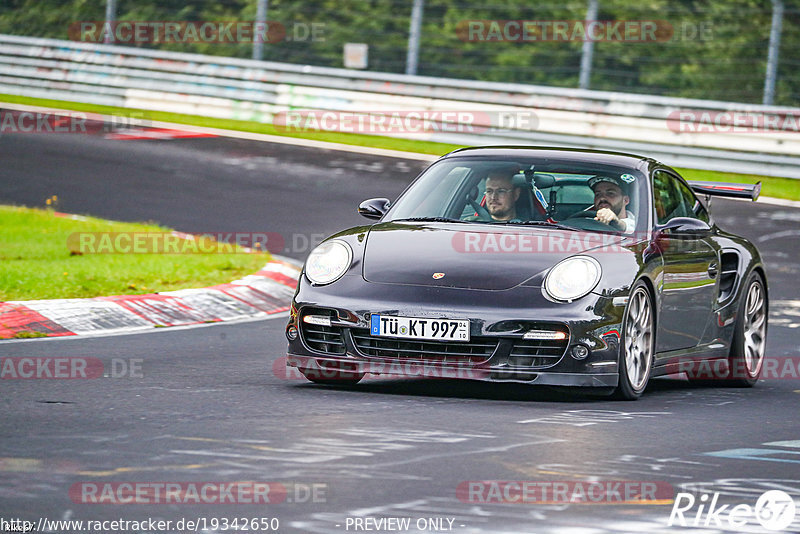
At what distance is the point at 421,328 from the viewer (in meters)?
7.25

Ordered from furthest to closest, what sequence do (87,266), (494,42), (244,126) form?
(494,42)
(244,126)
(87,266)

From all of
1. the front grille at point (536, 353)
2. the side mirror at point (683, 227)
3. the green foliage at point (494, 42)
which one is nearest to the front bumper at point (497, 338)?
the front grille at point (536, 353)

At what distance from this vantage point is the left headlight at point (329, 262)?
7633 millimetres

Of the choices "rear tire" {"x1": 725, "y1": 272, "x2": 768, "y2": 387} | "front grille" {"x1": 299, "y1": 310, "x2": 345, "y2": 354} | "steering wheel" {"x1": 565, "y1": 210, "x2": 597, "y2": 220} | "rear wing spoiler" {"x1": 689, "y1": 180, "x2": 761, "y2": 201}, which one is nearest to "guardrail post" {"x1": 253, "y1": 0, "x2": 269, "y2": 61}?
"rear wing spoiler" {"x1": 689, "y1": 180, "x2": 761, "y2": 201}

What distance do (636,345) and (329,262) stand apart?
1621mm

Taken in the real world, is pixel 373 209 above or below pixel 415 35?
below

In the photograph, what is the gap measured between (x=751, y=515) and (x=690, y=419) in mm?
2193

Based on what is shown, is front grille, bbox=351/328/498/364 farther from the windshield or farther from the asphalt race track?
the windshield

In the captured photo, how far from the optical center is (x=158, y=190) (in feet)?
56.4

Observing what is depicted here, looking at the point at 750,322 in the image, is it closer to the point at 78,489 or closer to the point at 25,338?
the point at 25,338

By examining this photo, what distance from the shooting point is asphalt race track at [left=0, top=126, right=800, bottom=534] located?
15.8 ft

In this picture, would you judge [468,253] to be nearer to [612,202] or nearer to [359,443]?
[612,202]

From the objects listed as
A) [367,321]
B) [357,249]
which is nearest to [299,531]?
[367,321]

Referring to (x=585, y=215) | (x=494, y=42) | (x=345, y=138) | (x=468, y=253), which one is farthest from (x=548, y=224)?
(x=494, y=42)
